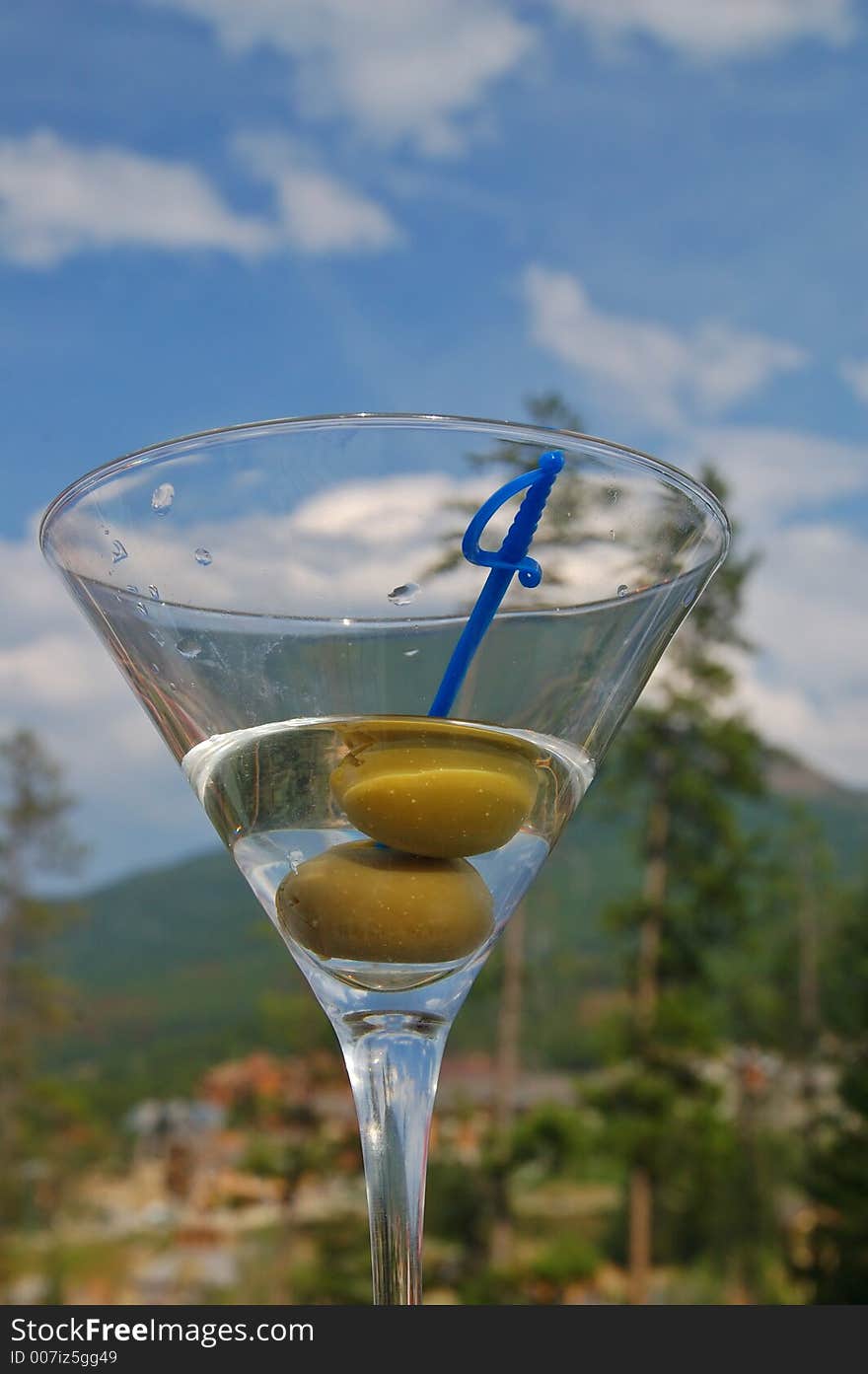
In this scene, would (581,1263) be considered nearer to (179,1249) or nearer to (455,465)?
(179,1249)

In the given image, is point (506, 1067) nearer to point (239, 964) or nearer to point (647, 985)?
point (647, 985)

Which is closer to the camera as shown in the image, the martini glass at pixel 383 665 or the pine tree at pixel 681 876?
Answer: the martini glass at pixel 383 665

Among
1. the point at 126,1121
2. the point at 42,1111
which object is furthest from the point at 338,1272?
the point at 126,1121

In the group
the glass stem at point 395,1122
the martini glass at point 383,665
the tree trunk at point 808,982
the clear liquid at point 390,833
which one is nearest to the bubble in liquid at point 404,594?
the martini glass at point 383,665

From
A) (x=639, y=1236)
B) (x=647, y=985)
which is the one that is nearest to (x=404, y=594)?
(x=647, y=985)

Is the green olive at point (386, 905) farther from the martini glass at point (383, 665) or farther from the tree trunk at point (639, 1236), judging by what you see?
the tree trunk at point (639, 1236)

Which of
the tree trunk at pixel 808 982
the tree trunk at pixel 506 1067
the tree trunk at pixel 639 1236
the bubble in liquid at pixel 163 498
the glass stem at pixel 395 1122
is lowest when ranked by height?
the glass stem at pixel 395 1122
